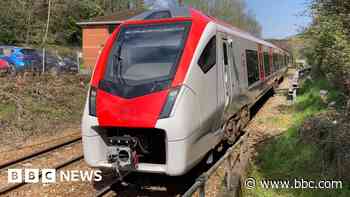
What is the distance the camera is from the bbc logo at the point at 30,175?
7.30 m

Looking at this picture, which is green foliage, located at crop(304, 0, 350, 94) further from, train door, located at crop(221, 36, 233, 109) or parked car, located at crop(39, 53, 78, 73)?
parked car, located at crop(39, 53, 78, 73)

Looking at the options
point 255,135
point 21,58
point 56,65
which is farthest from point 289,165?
point 56,65

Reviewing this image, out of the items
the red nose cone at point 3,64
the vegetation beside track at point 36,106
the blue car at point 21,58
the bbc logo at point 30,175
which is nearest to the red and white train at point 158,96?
the bbc logo at point 30,175

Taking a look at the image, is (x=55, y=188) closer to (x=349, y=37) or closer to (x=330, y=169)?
(x=330, y=169)

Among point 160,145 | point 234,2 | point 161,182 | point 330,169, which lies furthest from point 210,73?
point 234,2

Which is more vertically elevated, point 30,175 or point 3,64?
point 3,64

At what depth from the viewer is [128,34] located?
670cm

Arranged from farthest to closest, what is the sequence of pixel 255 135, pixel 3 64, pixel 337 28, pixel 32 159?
pixel 3 64, pixel 255 135, pixel 32 159, pixel 337 28

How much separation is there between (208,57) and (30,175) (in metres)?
4.10

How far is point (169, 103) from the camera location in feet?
18.1

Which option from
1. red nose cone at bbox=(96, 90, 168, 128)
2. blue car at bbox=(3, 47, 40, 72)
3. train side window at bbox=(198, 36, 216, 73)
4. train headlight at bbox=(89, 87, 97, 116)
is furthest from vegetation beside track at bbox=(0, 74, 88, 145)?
train side window at bbox=(198, 36, 216, 73)

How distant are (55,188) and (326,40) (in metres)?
5.41

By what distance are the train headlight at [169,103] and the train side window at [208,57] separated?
0.80 m

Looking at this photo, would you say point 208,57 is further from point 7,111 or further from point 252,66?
point 7,111
